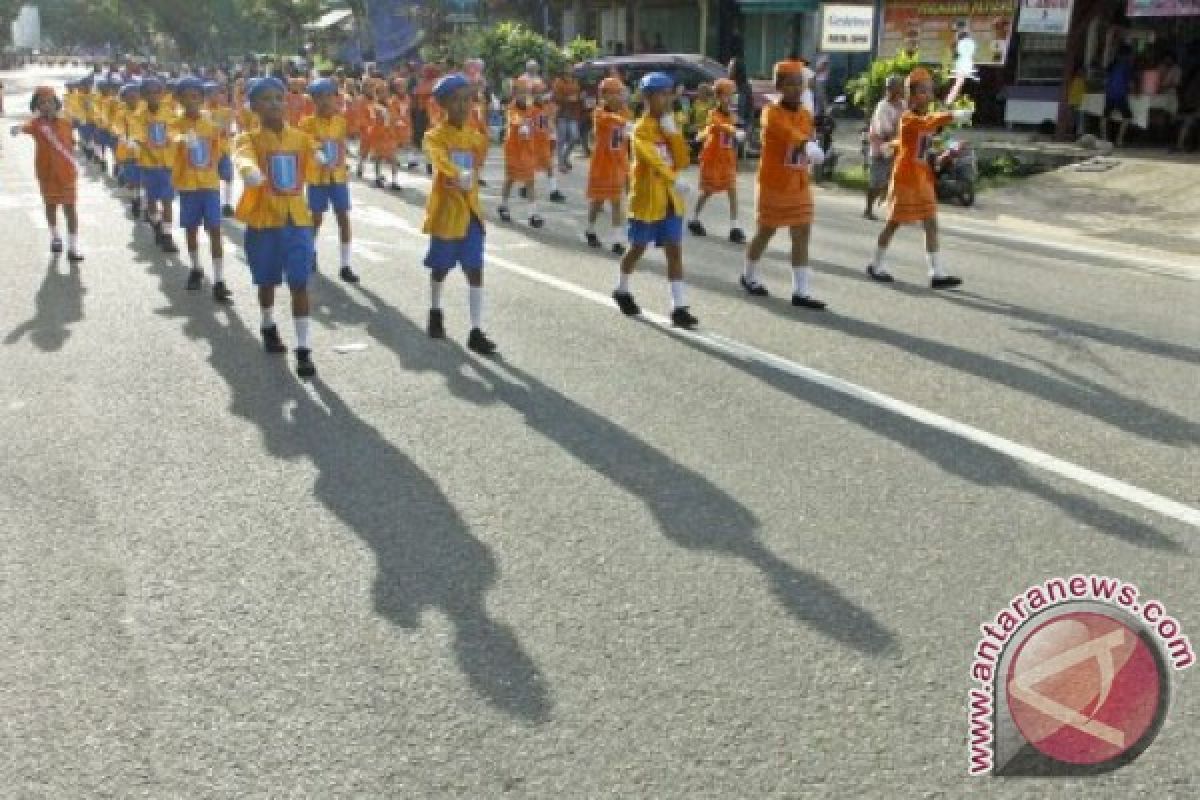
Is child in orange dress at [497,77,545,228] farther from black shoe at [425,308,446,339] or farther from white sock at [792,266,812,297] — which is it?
Answer: black shoe at [425,308,446,339]

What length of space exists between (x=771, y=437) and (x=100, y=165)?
20.2m

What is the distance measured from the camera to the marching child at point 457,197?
7.66 m

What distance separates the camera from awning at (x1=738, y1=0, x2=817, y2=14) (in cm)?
2805

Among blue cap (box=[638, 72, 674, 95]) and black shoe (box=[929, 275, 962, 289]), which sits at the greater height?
blue cap (box=[638, 72, 674, 95])

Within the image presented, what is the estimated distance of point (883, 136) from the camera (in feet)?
42.7

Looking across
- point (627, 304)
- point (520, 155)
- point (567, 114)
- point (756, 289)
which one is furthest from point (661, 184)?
point (567, 114)

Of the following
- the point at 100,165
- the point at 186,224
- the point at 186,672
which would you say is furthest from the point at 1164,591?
the point at 100,165

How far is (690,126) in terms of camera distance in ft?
64.8

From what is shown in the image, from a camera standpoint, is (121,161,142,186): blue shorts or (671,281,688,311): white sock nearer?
(671,281,688,311): white sock

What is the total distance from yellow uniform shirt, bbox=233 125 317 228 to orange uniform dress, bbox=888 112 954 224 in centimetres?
511

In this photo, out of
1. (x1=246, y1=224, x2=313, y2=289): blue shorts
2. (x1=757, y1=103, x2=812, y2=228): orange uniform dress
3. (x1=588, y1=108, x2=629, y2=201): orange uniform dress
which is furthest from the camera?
(x1=588, y1=108, x2=629, y2=201): orange uniform dress

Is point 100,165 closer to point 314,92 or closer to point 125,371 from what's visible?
point 314,92

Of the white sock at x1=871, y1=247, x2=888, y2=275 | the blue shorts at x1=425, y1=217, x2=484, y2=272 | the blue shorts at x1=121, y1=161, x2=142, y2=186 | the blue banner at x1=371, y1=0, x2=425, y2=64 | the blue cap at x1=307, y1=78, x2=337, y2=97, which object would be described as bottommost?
the white sock at x1=871, y1=247, x2=888, y2=275

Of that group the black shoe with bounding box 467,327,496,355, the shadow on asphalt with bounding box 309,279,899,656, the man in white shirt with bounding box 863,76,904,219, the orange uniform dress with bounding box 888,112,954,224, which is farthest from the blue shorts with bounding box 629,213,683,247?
the man in white shirt with bounding box 863,76,904,219
